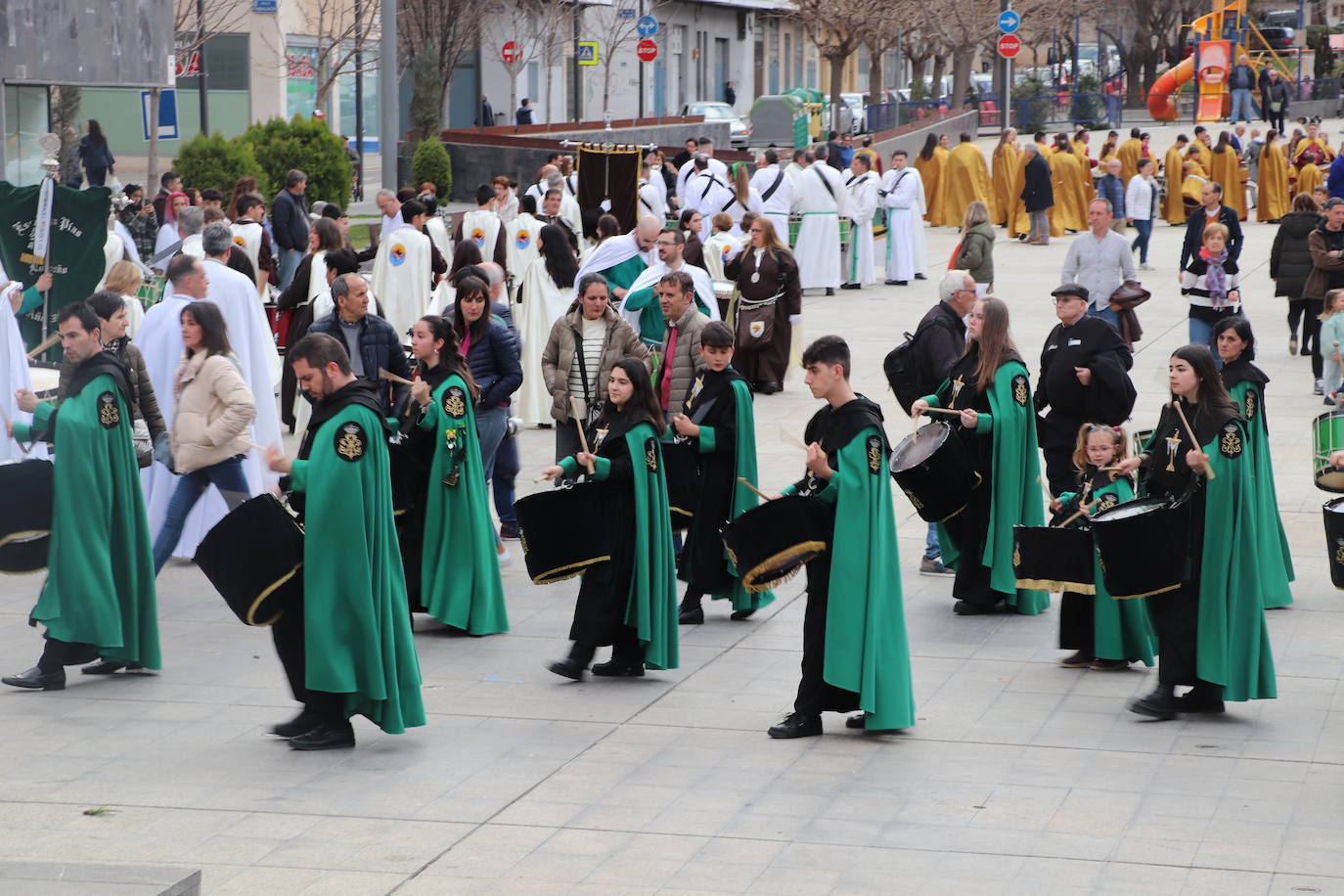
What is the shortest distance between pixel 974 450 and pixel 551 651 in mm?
2411

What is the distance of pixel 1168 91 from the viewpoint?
56969 mm

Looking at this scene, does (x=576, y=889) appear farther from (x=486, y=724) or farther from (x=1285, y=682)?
(x=1285, y=682)

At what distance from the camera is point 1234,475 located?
7.82 metres

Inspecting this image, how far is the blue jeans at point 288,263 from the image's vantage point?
19.6 m

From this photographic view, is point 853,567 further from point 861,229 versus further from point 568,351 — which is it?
point 861,229

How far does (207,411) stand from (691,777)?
345 cm

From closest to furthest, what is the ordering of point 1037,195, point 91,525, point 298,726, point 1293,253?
point 298,726 < point 91,525 < point 1293,253 < point 1037,195

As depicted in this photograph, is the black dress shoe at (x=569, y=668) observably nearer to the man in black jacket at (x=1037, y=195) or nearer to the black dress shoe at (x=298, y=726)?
the black dress shoe at (x=298, y=726)

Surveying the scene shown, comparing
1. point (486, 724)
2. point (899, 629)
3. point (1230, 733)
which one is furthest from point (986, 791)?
point (486, 724)

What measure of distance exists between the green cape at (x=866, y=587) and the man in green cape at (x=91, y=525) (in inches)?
123

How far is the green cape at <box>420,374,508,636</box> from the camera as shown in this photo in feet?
30.3

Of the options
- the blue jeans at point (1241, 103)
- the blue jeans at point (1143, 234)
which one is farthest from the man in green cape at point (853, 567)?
the blue jeans at point (1241, 103)

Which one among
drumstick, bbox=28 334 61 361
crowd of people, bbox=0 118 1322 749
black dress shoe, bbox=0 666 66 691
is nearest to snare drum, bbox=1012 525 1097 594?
crowd of people, bbox=0 118 1322 749

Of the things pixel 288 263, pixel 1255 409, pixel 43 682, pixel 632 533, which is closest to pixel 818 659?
pixel 632 533
